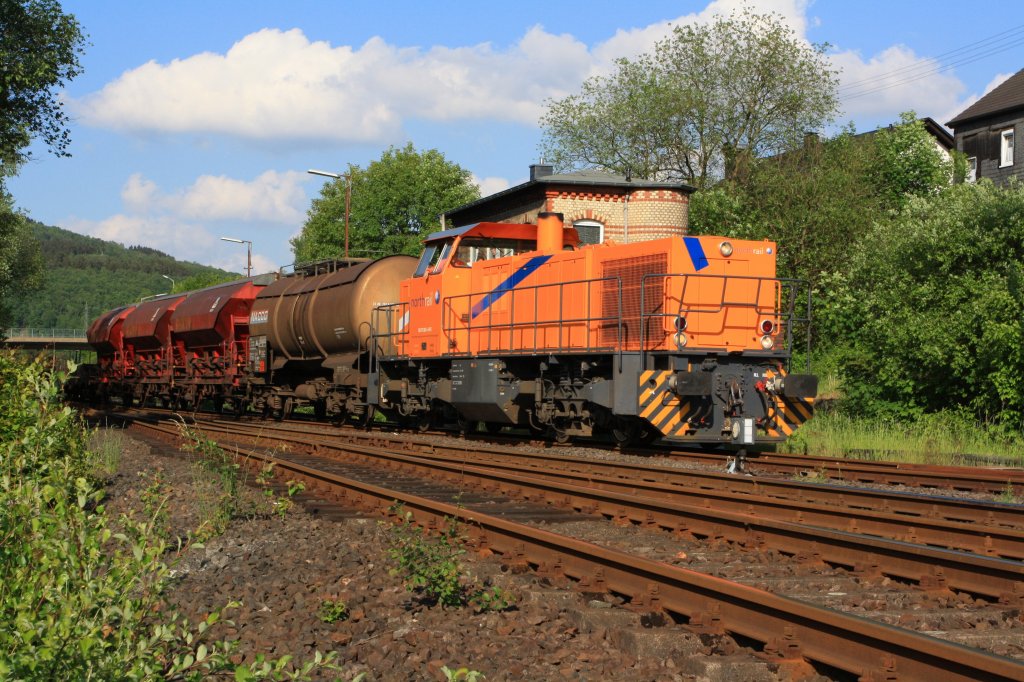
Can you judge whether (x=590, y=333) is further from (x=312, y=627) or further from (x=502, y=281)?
(x=312, y=627)

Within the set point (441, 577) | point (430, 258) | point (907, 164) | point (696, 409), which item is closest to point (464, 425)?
point (430, 258)

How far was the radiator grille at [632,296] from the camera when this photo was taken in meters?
14.3

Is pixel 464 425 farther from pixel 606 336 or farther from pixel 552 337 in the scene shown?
pixel 606 336

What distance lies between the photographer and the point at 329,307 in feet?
69.9

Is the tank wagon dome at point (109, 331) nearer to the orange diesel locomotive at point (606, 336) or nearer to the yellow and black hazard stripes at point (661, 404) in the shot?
the orange diesel locomotive at point (606, 336)

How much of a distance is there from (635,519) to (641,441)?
713 centimetres

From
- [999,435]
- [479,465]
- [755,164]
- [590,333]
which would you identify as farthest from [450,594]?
[755,164]

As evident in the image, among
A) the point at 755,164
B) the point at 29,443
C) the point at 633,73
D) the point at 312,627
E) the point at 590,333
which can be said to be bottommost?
the point at 312,627

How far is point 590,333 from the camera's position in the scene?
50.2 feet

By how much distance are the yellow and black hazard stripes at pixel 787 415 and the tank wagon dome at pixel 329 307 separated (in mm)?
9075

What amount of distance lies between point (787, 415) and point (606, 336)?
9.41ft

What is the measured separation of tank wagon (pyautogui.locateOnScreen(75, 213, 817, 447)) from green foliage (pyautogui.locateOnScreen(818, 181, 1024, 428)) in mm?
2564

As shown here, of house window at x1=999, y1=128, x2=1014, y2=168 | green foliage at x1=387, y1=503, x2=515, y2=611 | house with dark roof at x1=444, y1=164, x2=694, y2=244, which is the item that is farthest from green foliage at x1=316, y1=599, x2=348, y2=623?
house window at x1=999, y1=128, x2=1014, y2=168

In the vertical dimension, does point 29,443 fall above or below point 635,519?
above
